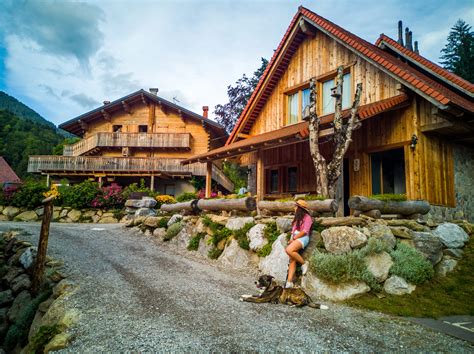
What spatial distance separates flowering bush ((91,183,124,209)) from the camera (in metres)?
21.4

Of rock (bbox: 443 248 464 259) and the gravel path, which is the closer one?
the gravel path

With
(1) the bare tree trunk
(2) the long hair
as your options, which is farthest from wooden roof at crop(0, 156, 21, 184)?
(2) the long hair

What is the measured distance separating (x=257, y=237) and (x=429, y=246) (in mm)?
4281

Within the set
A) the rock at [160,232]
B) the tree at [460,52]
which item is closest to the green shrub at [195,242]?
the rock at [160,232]

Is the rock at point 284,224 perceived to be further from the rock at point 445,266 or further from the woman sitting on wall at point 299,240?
the rock at point 445,266

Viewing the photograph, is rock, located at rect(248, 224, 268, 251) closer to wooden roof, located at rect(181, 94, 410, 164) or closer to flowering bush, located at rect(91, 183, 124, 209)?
wooden roof, located at rect(181, 94, 410, 164)

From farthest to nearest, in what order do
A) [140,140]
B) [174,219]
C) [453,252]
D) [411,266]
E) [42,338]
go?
[140,140], [174,219], [453,252], [411,266], [42,338]

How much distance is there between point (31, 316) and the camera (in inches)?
293

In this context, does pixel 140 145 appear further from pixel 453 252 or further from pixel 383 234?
pixel 453 252

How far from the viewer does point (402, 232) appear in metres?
8.16

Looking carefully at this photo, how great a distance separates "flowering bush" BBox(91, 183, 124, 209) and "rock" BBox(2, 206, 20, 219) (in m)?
4.69

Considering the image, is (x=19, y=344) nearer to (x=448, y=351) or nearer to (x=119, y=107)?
(x=448, y=351)

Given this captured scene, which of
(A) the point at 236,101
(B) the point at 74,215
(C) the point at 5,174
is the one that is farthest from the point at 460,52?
(C) the point at 5,174

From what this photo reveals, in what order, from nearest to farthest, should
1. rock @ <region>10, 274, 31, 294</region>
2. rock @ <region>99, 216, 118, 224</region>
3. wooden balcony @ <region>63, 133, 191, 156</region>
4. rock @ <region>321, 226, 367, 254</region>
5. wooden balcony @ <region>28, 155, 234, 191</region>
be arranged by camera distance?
rock @ <region>321, 226, 367, 254</region>
rock @ <region>10, 274, 31, 294</region>
rock @ <region>99, 216, 118, 224</region>
wooden balcony @ <region>28, 155, 234, 191</region>
wooden balcony @ <region>63, 133, 191, 156</region>
